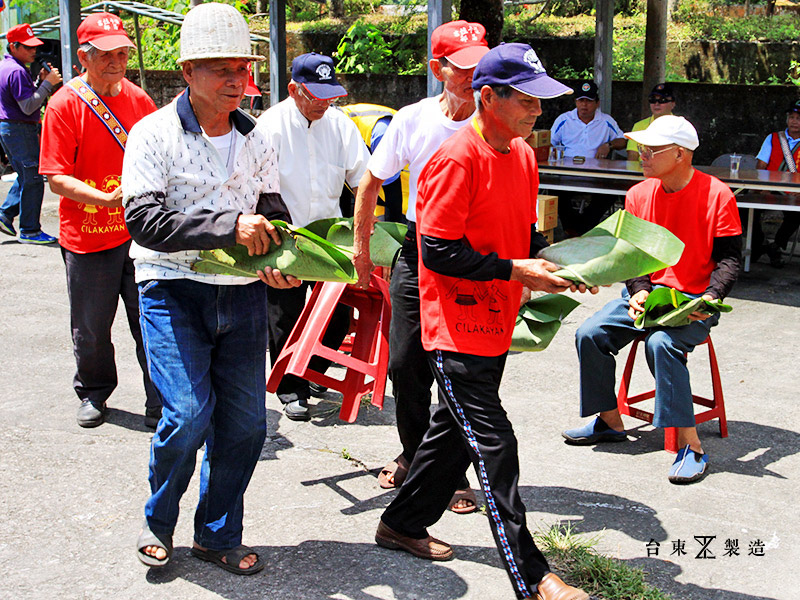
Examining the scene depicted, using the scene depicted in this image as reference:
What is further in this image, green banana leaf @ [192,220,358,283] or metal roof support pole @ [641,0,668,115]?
metal roof support pole @ [641,0,668,115]

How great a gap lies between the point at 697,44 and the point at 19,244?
32.7 feet

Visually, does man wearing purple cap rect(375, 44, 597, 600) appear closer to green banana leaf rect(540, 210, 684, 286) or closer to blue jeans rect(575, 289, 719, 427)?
green banana leaf rect(540, 210, 684, 286)

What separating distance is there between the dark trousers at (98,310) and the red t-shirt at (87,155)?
0.09 metres

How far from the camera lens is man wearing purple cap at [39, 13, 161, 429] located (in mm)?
4895

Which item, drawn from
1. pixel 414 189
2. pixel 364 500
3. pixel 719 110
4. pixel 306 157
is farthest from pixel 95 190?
pixel 719 110

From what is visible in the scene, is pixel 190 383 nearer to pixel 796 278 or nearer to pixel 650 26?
pixel 796 278

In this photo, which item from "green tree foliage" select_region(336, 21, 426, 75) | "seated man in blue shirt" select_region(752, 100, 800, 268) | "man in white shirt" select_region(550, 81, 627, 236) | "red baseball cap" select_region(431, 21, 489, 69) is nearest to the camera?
"red baseball cap" select_region(431, 21, 489, 69)

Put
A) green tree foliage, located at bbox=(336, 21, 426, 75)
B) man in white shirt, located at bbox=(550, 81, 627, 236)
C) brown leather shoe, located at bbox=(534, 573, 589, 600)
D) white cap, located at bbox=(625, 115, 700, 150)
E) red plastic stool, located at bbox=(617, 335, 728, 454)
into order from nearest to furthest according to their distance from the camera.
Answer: brown leather shoe, located at bbox=(534, 573, 589, 600) → white cap, located at bbox=(625, 115, 700, 150) → red plastic stool, located at bbox=(617, 335, 728, 454) → man in white shirt, located at bbox=(550, 81, 627, 236) → green tree foliage, located at bbox=(336, 21, 426, 75)

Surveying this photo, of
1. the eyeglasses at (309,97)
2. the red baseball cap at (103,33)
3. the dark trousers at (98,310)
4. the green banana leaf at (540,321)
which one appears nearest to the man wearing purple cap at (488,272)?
the green banana leaf at (540,321)

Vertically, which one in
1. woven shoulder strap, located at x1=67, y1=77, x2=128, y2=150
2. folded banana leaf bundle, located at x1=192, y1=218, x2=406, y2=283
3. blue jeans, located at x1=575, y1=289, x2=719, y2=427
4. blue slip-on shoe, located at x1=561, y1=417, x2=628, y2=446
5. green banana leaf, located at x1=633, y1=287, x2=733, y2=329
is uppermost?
woven shoulder strap, located at x1=67, y1=77, x2=128, y2=150

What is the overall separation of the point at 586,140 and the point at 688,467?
Result: 6.71 m

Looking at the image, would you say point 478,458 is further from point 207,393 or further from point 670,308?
point 670,308

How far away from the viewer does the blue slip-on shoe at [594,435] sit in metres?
5.16

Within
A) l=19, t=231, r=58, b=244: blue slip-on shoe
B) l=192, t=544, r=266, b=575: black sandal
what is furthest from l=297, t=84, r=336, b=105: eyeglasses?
l=19, t=231, r=58, b=244: blue slip-on shoe
